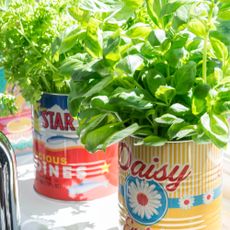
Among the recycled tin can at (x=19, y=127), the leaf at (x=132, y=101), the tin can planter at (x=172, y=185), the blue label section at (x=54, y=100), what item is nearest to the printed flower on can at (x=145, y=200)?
the tin can planter at (x=172, y=185)

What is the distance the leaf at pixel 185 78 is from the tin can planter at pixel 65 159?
0.27m

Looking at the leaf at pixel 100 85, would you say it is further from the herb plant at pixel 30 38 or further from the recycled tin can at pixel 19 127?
the recycled tin can at pixel 19 127

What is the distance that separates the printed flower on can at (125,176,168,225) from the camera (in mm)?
532

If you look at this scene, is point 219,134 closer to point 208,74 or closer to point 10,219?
point 208,74

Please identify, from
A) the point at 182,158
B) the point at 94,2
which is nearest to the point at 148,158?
the point at 182,158

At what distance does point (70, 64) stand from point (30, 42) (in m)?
0.14

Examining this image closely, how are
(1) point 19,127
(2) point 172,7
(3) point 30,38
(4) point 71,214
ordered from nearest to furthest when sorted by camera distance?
(2) point 172,7
(3) point 30,38
(4) point 71,214
(1) point 19,127

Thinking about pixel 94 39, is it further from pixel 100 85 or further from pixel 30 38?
pixel 30 38

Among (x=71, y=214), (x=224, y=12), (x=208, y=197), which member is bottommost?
(x=71, y=214)

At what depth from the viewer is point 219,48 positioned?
0.47 m

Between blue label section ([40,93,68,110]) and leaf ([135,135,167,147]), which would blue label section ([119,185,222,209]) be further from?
blue label section ([40,93,68,110])

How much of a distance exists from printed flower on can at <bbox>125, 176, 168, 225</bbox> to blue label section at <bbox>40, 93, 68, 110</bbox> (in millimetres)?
203

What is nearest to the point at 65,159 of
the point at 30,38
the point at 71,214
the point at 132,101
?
the point at 71,214

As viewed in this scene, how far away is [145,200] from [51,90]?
26 centimetres
